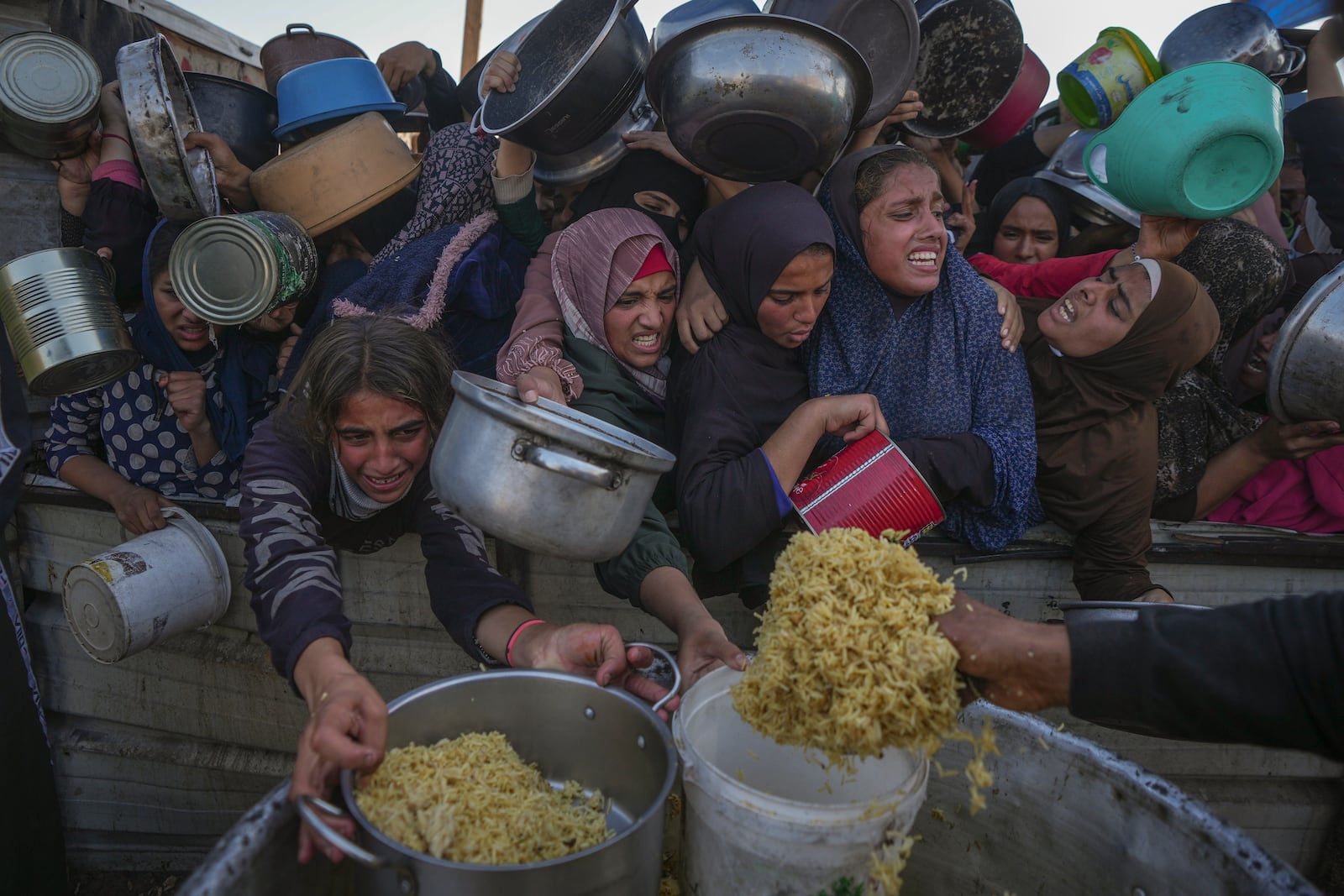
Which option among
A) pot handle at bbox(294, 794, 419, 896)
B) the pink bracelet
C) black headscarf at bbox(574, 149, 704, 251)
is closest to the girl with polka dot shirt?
black headscarf at bbox(574, 149, 704, 251)

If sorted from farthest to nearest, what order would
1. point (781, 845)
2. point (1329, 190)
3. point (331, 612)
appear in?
point (1329, 190) < point (331, 612) < point (781, 845)

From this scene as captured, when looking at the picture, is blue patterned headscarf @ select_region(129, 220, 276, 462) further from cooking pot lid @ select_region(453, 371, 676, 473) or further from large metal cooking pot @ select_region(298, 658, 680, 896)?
large metal cooking pot @ select_region(298, 658, 680, 896)

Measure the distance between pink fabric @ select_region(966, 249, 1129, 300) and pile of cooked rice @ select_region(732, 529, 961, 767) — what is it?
92.2 inches

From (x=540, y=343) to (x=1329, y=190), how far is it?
3730 millimetres

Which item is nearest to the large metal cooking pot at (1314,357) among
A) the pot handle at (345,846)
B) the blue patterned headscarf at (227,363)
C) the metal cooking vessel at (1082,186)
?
the metal cooking vessel at (1082,186)

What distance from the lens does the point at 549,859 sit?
54.9 inches

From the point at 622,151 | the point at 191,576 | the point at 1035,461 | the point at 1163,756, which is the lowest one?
the point at 1163,756

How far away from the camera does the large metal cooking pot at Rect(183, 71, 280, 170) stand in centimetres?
357

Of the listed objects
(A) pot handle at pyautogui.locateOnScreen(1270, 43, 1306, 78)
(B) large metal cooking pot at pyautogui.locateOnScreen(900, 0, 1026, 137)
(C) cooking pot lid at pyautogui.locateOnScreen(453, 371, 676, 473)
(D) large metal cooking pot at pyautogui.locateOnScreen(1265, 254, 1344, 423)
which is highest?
(A) pot handle at pyautogui.locateOnScreen(1270, 43, 1306, 78)

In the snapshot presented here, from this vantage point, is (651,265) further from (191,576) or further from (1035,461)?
(191,576)

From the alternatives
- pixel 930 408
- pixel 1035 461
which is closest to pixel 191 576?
pixel 930 408

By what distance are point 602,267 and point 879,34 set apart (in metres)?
1.51

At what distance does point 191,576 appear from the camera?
9.52 ft

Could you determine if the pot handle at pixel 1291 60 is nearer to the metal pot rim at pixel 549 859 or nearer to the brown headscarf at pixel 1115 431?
the brown headscarf at pixel 1115 431
